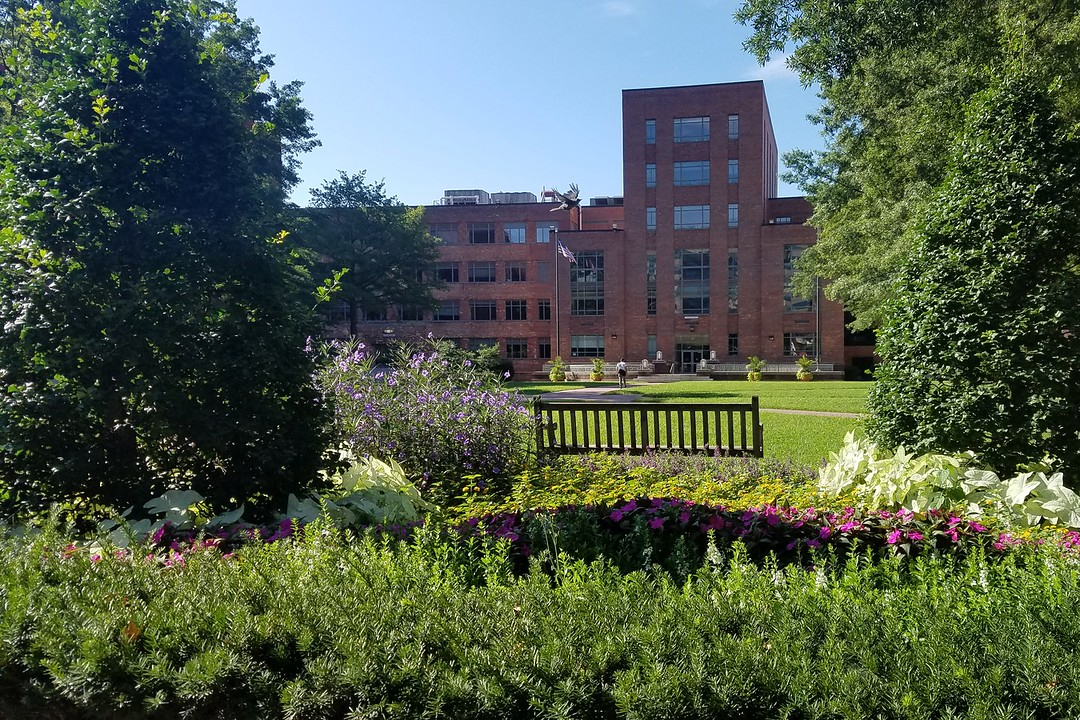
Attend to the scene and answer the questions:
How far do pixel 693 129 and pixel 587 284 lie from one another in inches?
523

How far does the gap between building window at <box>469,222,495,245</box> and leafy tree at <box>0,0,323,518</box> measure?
5003cm

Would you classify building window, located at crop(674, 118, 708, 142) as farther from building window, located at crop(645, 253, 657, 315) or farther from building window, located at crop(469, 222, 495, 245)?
building window, located at crop(469, 222, 495, 245)

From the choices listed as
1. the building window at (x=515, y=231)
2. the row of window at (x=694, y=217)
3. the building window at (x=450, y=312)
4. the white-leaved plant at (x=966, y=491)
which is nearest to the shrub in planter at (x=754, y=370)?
the row of window at (x=694, y=217)

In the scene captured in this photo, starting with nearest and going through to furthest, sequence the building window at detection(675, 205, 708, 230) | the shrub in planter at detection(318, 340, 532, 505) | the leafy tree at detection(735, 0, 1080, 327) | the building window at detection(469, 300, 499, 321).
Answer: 1. the shrub in planter at detection(318, 340, 532, 505)
2. the leafy tree at detection(735, 0, 1080, 327)
3. the building window at detection(675, 205, 708, 230)
4. the building window at detection(469, 300, 499, 321)

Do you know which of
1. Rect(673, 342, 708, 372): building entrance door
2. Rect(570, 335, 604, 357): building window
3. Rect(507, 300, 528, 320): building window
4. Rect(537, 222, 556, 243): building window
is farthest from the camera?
Rect(537, 222, 556, 243): building window

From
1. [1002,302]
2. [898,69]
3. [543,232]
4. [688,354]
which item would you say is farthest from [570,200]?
[1002,302]

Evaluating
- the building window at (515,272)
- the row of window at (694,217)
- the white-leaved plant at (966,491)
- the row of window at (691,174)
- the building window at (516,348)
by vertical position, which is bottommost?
the white-leaved plant at (966,491)

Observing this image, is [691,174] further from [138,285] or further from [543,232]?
[138,285]

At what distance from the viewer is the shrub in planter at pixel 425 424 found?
7508mm

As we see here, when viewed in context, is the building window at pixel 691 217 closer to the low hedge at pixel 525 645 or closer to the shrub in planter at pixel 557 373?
the shrub in planter at pixel 557 373

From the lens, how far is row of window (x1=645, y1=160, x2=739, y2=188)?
4688 centimetres

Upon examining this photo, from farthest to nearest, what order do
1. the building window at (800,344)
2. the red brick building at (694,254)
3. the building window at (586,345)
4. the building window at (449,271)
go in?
1. the building window at (449,271)
2. the building window at (586,345)
3. the red brick building at (694,254)
4. the building window at (800,344)

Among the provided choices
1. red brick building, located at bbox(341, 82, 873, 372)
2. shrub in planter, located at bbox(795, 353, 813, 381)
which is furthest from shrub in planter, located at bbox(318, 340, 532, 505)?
red brick building, located at bbox(341, 82, 873, 372)

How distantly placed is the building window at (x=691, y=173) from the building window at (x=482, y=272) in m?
Result: 16.4
